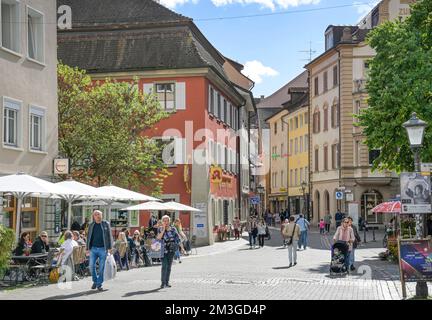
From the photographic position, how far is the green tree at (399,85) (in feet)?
96.7

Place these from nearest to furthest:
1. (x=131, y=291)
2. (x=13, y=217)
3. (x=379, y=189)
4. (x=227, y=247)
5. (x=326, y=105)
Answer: (x=131, y=291) < (x=13, y=217) < (x=227, y=247) < (x=379, y=189) < (x=326, y=105)

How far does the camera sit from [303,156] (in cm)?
8062

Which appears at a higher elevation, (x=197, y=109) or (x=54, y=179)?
(x=197, y=109)

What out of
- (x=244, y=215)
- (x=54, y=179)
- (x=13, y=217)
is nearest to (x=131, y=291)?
(x=13, y=217)

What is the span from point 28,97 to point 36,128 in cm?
147

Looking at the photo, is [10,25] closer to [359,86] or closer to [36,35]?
[36,35]

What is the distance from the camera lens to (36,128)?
28.5 m

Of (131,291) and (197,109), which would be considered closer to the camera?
(131,291)

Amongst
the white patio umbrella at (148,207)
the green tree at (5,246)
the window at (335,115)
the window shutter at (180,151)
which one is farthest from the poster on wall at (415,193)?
the window at (335,115)

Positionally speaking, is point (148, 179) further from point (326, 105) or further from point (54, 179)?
point (326, 105)

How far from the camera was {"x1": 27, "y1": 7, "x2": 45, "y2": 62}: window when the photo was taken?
2839 cm

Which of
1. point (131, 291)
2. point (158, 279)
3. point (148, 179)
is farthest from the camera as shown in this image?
point (148, 179)

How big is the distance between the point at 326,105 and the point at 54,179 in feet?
135

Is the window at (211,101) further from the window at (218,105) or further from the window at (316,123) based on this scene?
the window at (316,123)
